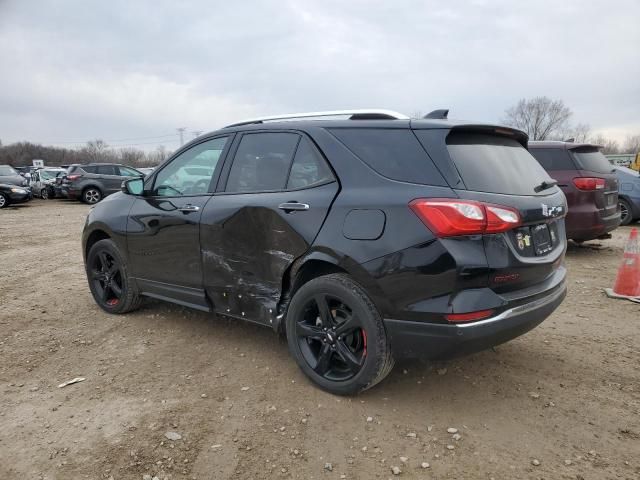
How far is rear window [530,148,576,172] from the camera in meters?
7.11

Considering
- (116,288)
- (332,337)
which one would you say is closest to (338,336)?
(332,337)

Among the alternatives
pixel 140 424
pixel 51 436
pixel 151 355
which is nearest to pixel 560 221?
pixel 140 424

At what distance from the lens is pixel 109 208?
15.2 ft

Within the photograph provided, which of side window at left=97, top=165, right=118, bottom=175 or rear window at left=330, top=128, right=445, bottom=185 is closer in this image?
rear window at left=330, top=128, right=445, bottom=185

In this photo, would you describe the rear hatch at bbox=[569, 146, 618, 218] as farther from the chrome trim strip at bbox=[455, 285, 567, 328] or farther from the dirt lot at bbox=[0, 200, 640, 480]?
the chrome trim strip at bbox=[455, 285, 567, 328]

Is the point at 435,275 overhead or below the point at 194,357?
overhead

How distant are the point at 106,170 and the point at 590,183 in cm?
1845

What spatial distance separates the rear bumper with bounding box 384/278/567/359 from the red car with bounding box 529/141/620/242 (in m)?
4.85

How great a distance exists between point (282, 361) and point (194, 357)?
72cm

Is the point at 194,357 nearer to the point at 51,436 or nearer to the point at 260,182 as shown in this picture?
the point at 51,436

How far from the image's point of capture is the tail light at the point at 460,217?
2.49 m

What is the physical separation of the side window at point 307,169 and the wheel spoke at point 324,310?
753 millimetres

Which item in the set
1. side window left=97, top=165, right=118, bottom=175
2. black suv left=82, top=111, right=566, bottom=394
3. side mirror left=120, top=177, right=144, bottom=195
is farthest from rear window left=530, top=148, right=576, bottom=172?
side window left=97, top=165, right=118, bottom=175

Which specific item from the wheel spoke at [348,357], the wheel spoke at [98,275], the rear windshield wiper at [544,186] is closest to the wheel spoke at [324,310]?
the wheel spoke at [348,357]
